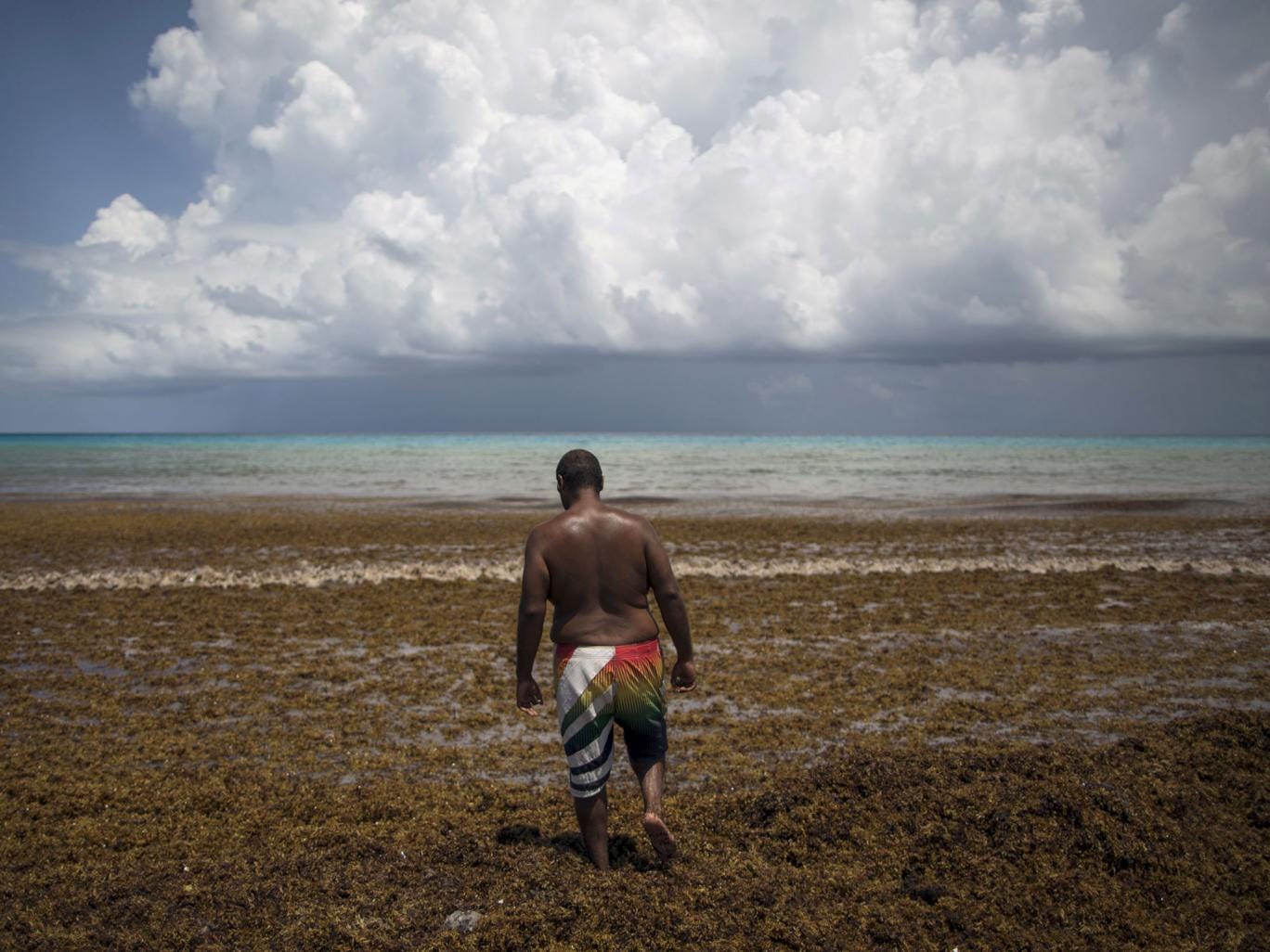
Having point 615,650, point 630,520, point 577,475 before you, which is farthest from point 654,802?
point 577,475

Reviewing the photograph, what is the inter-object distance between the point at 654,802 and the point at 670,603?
1094 mm

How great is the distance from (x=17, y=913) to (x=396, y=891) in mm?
1988

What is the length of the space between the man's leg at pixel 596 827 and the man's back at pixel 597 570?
37.1 inches

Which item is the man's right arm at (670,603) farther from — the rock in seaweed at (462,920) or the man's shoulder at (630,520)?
the rock in seaweed at (462,920)

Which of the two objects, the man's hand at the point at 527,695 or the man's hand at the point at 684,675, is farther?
the man's hand at the point at 684,675

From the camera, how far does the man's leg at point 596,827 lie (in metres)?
4.93

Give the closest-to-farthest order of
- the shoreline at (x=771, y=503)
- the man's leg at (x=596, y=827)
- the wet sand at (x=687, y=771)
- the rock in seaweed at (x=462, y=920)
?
the rock in seaweed at (x=462, y=920)
the wet sand at (x=687, y=771)
the man's leg at (x=596, y=827)
the shoreline at (x=771, y=503)

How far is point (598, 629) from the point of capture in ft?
15.6

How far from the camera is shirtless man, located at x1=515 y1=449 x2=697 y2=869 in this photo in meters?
4.74

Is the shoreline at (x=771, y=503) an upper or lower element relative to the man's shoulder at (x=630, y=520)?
→ lower

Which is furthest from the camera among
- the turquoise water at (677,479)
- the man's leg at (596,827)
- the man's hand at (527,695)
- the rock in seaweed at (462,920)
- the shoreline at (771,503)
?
the turquoise water at (677,479)

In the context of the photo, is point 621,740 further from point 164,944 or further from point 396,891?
point 164,944

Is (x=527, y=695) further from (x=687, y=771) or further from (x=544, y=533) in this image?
(x=687, y=771)

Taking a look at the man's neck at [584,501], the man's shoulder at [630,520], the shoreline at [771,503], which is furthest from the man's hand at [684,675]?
the shoreline at [771,503]
